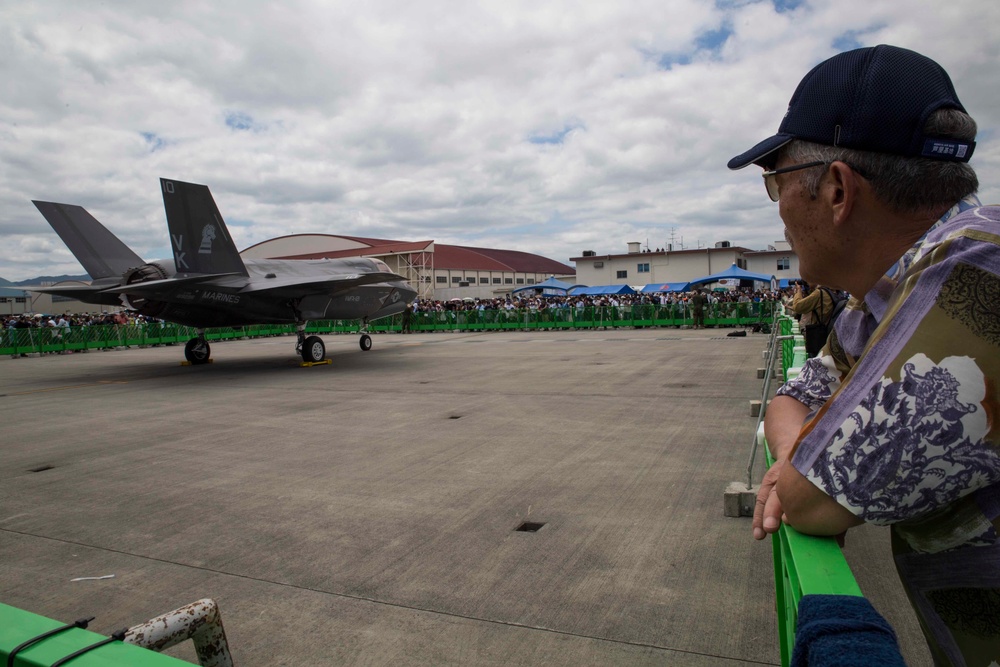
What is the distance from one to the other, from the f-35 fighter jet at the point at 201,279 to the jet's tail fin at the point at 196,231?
0.02 meters

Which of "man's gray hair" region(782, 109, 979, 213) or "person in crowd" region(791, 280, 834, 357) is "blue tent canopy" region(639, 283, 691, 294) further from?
"man's gray hair" region(782, 109, 979, 213)

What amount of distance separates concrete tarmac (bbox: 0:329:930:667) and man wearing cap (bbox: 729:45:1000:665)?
6.35 ft

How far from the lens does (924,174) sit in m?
1.11

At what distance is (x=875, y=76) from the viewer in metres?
1.11

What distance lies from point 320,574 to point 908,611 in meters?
3.25

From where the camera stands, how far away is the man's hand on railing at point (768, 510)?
4.19ft

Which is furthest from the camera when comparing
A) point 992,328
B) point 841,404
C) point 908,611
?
point 908,611

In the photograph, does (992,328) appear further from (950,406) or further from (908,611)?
(908,611)

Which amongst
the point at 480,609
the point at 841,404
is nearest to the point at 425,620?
the point at 480,609

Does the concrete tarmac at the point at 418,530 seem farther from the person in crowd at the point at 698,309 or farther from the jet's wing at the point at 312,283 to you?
the person in crowd at the point at 698,309

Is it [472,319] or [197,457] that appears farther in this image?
[472,319]

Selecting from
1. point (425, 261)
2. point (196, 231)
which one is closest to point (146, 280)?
point (196, 231)

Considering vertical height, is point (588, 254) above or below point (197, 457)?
above

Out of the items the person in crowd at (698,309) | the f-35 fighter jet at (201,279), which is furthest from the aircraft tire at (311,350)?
the person in crowd at (698,309)
